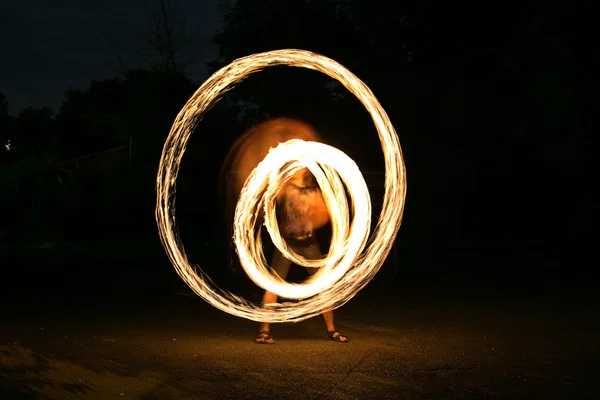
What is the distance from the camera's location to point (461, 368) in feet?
22.6

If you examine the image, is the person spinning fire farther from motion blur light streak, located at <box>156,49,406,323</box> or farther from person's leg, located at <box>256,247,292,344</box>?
motion blur light streak, located at <box>156,49,406,323</box>

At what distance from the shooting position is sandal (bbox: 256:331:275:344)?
807 centimetres

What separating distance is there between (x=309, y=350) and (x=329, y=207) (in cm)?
253

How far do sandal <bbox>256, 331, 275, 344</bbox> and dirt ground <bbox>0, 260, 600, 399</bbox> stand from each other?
0.30 feet

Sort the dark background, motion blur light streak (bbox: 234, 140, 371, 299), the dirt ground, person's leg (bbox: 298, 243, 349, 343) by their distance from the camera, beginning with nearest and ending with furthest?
1. the dirt ground
2. person's leg (bbox: 298, 243, 349, 343)
3. motion blur light streak (bbox: 234, 140, 371, 299)
4. the dark background

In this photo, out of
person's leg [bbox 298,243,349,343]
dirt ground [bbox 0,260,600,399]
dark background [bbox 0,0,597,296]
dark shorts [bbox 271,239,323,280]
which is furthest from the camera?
dark background [bbox 0,0,597,296]

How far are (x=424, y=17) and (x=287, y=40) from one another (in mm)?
4079

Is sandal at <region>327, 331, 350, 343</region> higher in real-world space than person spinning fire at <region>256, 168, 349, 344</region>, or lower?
lower

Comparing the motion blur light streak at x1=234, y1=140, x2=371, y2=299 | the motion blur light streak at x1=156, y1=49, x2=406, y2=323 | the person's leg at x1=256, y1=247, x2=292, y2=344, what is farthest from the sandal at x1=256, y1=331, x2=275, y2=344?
the motion blur light streak at x1=234, y1=140, x2=371, y2=299

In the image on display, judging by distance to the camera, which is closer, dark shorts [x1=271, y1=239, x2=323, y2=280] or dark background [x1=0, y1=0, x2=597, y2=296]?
dark shorts [x1=271, y1=239, x2=323, y2=280]

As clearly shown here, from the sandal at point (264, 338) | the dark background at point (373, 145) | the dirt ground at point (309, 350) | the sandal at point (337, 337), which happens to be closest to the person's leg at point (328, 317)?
the sandal at point (337, 337)

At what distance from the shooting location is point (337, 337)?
8.19 metres

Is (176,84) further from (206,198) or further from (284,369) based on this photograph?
(284,369)

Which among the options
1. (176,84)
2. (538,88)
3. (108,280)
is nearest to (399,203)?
(108,280)
